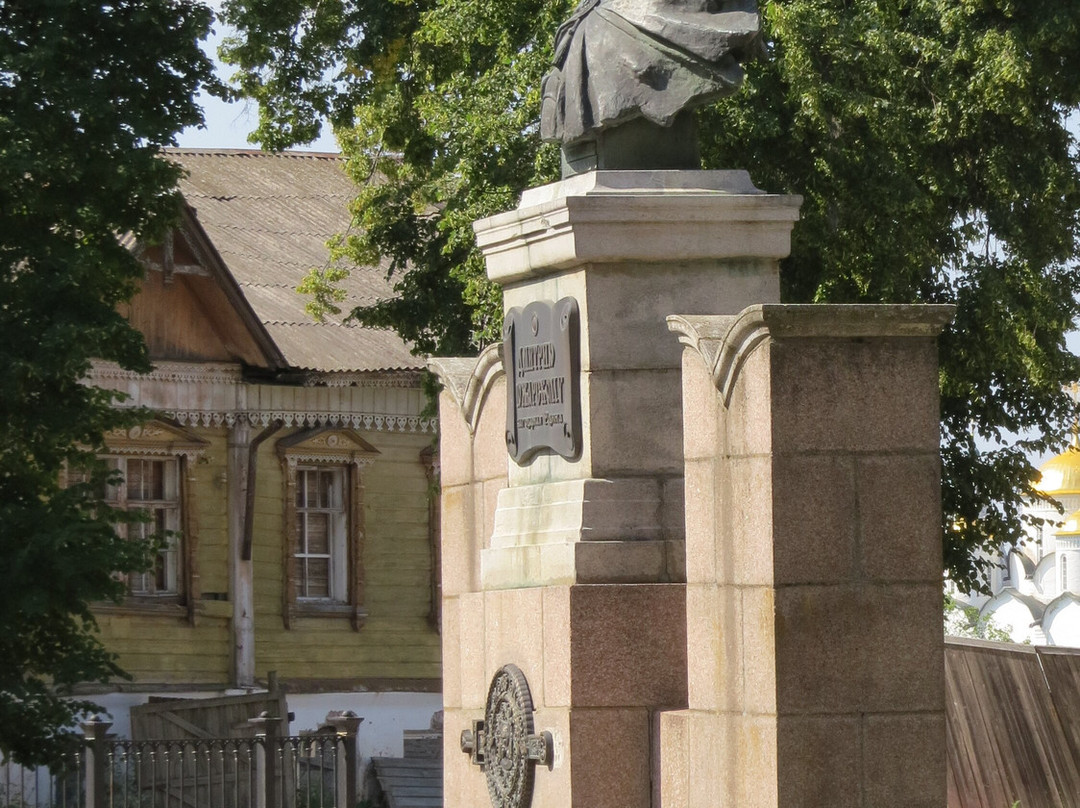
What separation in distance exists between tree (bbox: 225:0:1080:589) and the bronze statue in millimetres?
7653

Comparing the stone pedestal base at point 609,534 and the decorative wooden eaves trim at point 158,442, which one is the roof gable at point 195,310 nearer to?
the decorative wooden eaves trim at point 158,442

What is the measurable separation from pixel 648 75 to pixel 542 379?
1.18 metres

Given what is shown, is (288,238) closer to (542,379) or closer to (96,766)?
(96,766)

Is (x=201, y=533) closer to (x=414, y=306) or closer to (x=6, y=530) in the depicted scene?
(x=414, y=306)

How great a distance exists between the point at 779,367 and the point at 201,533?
17922 mm

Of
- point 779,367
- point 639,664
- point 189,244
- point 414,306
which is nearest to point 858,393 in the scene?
point 779,367

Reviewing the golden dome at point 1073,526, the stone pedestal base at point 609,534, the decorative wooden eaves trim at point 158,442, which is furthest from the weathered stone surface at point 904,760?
the golden dome at point 1073,526

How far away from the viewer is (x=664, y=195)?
27.8 feet

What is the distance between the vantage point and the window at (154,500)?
24.2 m

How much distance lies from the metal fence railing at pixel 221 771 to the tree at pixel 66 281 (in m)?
0.97

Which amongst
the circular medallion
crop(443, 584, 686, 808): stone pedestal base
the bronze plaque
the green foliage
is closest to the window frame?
the bronze plaque

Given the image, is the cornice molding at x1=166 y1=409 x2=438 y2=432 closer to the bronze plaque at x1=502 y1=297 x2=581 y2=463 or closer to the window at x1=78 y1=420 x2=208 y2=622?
the window at x1=78 y1=420 x2=208 y2=622

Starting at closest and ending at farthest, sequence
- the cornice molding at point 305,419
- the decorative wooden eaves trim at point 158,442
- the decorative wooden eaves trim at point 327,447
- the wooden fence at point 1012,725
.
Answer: the wooden fence at point 1012,725 → the decorative wooden eaves trim at point 158,442 → the cornice molding at point 305,419 → the decorative wooden eaves trim at point 327,447

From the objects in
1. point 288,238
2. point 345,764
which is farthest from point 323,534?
point 345,764
